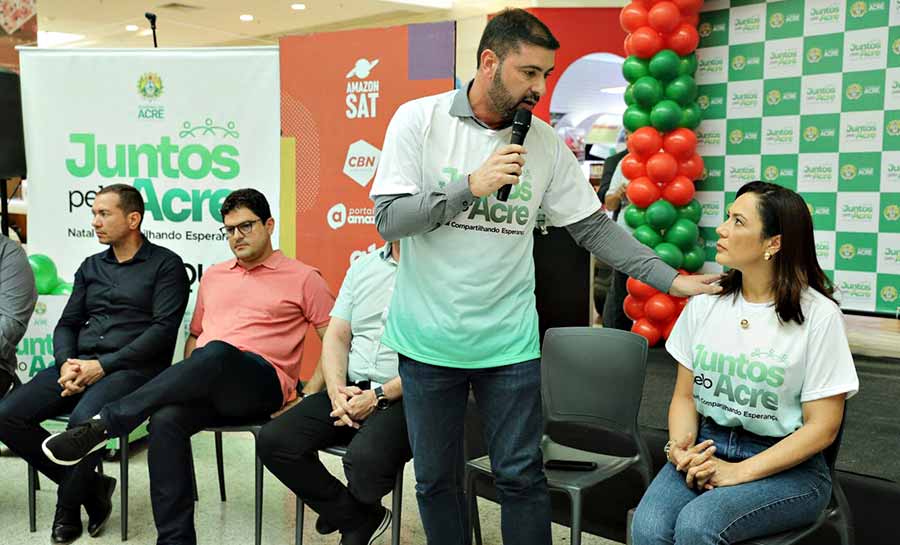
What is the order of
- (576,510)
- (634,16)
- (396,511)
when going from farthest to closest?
(634,16) < (396,511) < (576,510)

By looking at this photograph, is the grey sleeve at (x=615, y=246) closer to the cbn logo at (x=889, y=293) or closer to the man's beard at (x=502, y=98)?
the man's beard at (x=502, y=98)

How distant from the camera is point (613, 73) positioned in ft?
29.8

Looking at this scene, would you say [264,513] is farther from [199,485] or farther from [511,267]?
[511,267]

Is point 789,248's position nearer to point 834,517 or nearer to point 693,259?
point 834,517

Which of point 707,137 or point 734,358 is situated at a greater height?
point 707,137

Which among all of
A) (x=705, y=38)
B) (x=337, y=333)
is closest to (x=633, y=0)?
(x=705, y=38)

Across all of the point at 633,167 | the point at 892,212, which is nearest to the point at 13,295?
the point at 633,167

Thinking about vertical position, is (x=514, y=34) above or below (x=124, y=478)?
above

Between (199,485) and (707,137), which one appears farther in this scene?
(707,137)

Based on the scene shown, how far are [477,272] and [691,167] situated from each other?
2.61 meters

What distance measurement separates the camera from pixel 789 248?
6.50 feet

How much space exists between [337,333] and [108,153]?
172cm

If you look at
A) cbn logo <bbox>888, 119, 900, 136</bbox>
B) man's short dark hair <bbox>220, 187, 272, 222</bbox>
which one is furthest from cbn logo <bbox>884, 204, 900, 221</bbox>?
man's short dark hair <bbox>220, 187, 272, 222</bbox>

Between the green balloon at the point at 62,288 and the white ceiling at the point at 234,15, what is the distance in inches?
249
